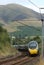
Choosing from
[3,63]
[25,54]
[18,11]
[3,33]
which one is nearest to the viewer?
[3,63]

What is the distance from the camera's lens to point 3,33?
26.2 m

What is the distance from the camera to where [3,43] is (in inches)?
986

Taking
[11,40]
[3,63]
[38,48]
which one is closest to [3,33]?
[11,40]

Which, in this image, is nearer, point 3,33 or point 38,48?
point 38,48

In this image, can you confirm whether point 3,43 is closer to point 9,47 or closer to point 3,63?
point 9,47

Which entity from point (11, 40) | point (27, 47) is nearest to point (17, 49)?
point (27, 47)

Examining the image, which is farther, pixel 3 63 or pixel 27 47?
pixel 27 47

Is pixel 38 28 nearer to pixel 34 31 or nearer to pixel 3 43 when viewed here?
pixel 34 31

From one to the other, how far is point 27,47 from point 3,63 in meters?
7.78

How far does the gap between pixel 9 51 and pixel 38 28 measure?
3.05m

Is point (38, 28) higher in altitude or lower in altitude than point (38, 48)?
higher

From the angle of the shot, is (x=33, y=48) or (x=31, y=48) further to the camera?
(x=31, y=48)

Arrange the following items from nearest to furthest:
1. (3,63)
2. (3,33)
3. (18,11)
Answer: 1. (3,63)
2. (3,33)
3. (18,11)

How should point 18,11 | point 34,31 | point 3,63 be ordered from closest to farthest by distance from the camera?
point 3,63 → point 34,31 → point 18,11
